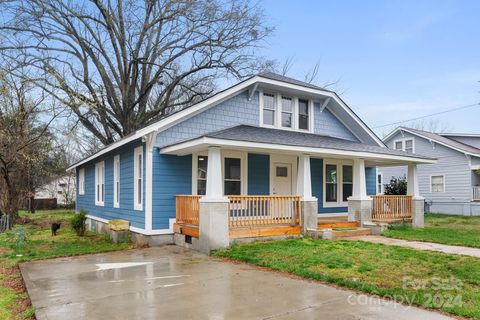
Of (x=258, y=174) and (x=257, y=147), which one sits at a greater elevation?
(x=257, y=147)

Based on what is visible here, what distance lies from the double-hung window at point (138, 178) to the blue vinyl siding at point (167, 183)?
31.7 inches

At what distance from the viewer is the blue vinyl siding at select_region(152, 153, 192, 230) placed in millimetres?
10812

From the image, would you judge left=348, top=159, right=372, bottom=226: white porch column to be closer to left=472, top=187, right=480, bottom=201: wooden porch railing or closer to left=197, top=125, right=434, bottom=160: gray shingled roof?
left=197, top=125, right=434, bottom=160: gray shingled roof

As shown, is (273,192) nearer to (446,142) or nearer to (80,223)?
(80,223)

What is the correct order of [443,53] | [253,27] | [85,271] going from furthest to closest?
[253,27] < [443,53] < [85,271]

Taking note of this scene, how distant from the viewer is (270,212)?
34.7ft

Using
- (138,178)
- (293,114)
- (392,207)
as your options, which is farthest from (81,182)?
(392,207)

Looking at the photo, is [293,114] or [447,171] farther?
[447,171]

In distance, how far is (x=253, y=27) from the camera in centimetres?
2316

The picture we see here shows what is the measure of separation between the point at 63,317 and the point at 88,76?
2105cm

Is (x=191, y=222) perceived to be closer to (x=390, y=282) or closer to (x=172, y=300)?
(x=172, y=300)

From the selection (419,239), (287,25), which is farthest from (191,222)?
(287,25)

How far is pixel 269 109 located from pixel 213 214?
5.43 m

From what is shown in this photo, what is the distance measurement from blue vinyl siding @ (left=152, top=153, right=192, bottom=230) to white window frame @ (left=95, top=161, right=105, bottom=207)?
18.0 ft
